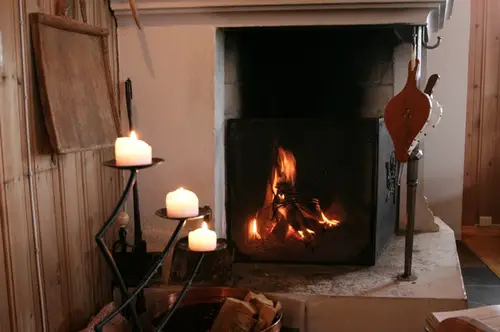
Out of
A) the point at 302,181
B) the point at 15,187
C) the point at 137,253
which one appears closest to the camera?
the point at 15,187

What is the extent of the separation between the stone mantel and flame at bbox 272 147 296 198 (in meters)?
0.50

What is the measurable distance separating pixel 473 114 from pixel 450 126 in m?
0.42

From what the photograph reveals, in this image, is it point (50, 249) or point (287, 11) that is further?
point (287, 11)

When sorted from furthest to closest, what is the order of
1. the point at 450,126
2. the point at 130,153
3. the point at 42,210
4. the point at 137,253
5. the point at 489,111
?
the point at 489,111, the point at 450,126, the point at 137,253, the point at 42,210, the point at 130,153

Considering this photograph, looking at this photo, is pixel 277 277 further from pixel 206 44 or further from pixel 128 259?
pixel 206 44

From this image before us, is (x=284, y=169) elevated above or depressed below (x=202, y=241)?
above

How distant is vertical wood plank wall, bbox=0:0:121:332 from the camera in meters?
1.33

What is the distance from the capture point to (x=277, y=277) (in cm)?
205

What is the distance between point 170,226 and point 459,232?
2.09m

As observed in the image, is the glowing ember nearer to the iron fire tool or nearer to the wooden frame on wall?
the iron fire tool

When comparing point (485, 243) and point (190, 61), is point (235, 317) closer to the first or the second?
point (190, 61)

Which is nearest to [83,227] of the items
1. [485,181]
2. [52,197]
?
[52,197]

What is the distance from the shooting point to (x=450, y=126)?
3.29 meters

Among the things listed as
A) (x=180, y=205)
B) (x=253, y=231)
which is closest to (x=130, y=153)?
(x=180, y=205)
